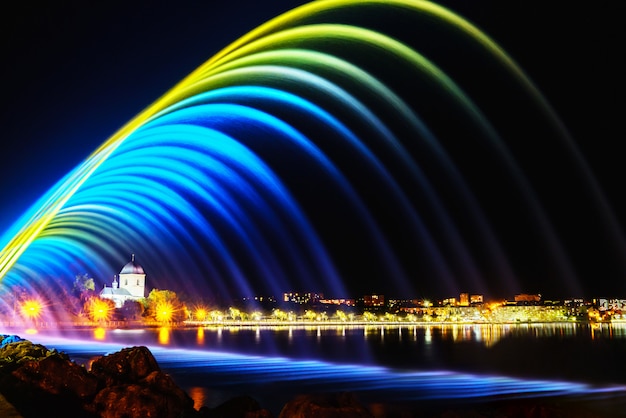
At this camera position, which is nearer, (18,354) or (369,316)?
(18,354)


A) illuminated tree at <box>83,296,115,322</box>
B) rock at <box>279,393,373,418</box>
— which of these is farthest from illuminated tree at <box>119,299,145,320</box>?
rock at <box>279,393,373,418</box>

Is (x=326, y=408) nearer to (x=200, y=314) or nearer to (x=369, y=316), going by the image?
(x=200, y=314)

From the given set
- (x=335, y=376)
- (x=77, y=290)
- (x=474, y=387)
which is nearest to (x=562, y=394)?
(x=474, y=387)

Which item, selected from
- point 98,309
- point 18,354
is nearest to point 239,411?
point 18,354

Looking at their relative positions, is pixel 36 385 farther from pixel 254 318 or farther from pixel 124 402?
pixel 254 318

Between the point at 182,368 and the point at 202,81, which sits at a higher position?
the point at 202,81

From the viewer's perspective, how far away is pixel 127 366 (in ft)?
71.1

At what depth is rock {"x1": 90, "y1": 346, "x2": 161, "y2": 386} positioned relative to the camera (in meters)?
21.1

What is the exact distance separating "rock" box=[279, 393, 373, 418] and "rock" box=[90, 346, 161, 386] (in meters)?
7.92

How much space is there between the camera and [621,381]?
3228cm

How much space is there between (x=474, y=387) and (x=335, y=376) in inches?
313

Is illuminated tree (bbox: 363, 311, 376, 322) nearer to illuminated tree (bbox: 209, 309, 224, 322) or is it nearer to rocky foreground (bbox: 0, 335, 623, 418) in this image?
illuminated tree (bbox: 209, 309, 224, 322)

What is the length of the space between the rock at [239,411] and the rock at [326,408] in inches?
32.3

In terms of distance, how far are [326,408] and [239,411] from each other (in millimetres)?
2750
